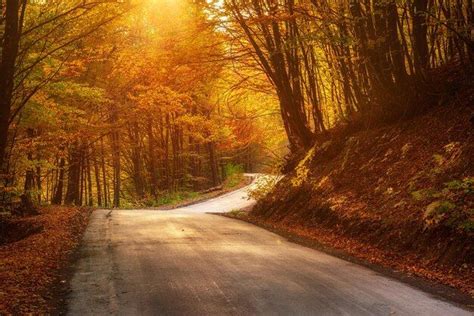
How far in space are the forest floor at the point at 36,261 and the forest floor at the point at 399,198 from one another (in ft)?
18.5

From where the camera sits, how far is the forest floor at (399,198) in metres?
7.77

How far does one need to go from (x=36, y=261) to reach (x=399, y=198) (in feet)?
24.7

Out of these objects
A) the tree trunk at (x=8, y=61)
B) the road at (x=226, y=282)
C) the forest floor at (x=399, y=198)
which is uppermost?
the tree trunk at (x=8, y=61)

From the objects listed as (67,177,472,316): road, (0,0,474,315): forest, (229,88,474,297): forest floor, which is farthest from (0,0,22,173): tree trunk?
(229,88,474,297): forest floor

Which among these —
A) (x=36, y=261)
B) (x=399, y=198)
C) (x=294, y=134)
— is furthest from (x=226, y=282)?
(x=294, y=134)

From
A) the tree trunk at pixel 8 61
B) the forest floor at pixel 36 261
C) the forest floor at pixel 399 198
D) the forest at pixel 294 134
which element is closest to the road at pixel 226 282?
the forest at pixel 294 134

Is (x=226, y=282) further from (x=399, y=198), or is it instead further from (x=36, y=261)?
(x=399, y=198)

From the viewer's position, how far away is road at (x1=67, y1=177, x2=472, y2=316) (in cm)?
574

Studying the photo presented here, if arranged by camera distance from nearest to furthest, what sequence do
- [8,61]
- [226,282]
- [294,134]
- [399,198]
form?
[226,282]
[8,61]
[399,198]
[294,134]

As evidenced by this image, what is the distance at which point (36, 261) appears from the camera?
8469 millimetres

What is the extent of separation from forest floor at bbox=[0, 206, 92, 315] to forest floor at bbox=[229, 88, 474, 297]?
5.63 metres

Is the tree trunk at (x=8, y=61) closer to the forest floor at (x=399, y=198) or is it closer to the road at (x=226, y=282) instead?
the road at (x=226, y=282)

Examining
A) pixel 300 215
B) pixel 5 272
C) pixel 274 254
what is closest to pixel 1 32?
pixel 5 272

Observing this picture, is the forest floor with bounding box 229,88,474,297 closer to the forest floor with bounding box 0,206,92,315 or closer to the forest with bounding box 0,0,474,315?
the forest with bounding box 0,0,474,315
